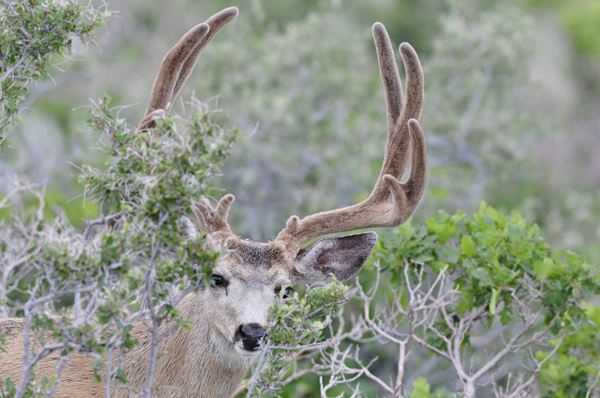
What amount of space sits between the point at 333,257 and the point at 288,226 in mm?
490

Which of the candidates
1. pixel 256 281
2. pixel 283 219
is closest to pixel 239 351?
pixel 256 281

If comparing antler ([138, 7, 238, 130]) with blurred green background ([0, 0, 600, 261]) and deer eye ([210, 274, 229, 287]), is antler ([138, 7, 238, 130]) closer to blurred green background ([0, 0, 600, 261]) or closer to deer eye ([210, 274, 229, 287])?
deer eye ([210, 274, 229, 287])

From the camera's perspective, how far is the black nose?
4.87m

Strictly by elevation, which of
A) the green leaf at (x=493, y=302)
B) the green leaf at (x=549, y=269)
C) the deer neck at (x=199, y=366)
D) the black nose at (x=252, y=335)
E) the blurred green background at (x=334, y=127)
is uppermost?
the blurred green background at (x=334, y=127)

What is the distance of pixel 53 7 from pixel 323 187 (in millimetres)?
7871

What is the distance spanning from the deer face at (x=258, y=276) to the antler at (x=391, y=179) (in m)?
0.12

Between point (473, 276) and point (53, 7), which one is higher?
point (53, 7)

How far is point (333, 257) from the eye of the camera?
6.02 m

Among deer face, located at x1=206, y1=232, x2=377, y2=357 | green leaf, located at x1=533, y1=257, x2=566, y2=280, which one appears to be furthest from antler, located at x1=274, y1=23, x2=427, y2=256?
green leaf, located at x1=533, y1=257, x2=566, y2=280

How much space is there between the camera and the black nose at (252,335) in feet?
16.0

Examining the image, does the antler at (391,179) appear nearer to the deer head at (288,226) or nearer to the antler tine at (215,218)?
the deer head at (288,226)

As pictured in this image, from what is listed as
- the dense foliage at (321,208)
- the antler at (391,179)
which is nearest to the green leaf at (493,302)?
the dense foliage at (321,208)

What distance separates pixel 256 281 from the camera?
5.23m

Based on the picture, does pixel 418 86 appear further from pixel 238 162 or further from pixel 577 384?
pixel 238 162
